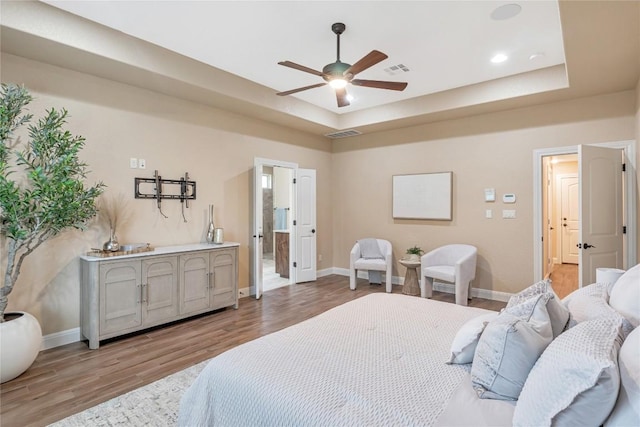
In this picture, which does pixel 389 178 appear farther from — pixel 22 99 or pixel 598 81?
pixel 22 99

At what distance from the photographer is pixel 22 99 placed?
2.79 m

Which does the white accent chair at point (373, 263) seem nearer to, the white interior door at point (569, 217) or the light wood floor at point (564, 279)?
the light wood floor at point (564, 279)

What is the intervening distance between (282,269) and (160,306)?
3077 millimetres

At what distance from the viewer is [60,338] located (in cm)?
334

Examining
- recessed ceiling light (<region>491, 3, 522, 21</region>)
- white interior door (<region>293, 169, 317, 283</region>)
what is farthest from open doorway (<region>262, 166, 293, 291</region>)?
recessed ceiling light (<region>491, 3, 522, 21</region>)

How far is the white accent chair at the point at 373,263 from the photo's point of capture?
534 cm

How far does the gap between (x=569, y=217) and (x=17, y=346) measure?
33.0 ft

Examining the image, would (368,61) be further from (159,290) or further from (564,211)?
(564,211)

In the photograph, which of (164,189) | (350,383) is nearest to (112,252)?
(164,189)

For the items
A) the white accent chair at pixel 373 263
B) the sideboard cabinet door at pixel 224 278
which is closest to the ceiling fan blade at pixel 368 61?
the sideboard cabinet door at pixel 224 278

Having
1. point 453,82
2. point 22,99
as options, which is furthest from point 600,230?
point 22,99

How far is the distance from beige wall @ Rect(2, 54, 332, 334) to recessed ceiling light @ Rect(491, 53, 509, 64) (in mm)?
3346

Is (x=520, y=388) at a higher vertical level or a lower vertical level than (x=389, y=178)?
lower

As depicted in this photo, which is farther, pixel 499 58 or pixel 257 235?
pixel 257 235
